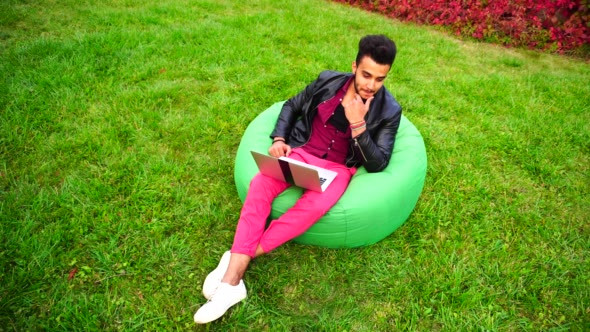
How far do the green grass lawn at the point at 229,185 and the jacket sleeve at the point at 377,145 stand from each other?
636mm

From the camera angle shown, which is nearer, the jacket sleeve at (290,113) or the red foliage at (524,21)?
the jacket sleeve at (290,113)

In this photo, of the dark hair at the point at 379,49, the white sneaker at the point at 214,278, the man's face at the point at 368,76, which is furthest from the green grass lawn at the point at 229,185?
the dark hair at the point at 379,49

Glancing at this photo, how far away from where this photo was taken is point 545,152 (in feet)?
12.7

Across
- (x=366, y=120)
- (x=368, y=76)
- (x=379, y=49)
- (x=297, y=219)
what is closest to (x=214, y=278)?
(x=297, y=219)

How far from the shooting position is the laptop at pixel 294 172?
230 cm

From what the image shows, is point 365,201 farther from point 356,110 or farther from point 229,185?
point 229,185

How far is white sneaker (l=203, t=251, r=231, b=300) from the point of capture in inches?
91.5

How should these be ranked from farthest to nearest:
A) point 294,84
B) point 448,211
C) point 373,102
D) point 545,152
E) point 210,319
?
point 294,84 → point 545,152 → point 448,211 → point 373,102 → point 210,319

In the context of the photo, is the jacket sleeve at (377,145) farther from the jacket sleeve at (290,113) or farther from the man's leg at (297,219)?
the jacket sleeve at (290,113)

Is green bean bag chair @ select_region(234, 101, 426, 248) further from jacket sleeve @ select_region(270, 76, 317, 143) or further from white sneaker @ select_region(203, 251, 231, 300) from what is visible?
white sneaker @ select_region(203, 251, 231, 300)

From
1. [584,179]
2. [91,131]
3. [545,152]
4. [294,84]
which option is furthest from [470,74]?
[91,131]

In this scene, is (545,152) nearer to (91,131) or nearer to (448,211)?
(448,211)

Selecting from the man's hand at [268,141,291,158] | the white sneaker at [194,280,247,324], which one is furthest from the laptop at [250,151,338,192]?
the white sneaker at [194,280,247,324]

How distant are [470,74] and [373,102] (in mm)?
3217
